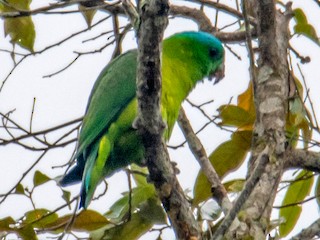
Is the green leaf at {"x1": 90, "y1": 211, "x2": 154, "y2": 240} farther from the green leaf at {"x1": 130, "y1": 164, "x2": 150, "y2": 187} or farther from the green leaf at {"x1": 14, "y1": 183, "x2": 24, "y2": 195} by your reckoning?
the green leaf at {"x1": 14, "y1": 183, "x2": 24, "y2": 195}

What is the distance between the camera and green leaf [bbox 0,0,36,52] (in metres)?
3.62

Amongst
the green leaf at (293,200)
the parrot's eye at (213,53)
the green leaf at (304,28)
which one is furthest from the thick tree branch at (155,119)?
the parrot's eye at (213,53)

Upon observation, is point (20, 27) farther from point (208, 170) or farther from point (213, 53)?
point (208, 170)

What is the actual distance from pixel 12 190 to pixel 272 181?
1.29 meters

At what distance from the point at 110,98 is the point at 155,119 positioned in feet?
4.10

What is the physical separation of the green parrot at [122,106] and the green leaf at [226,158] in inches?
12.7

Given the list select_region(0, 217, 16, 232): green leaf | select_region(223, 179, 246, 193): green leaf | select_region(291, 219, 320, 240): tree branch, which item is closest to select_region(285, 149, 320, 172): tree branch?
select_region(223, 179, 246, 193): green leaf

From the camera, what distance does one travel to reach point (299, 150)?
119 inches

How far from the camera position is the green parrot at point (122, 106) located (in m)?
3.50

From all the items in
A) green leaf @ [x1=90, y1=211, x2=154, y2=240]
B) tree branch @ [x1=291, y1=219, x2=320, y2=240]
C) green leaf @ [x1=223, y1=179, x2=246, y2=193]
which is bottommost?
tree branch @ [x1=291, y1=219, x2=320, y2=240]

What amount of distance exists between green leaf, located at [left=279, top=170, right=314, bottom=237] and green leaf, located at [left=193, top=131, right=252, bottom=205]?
26 centimetres

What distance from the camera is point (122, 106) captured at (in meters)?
3.68

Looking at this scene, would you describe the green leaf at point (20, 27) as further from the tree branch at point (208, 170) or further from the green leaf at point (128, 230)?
the green leaf at point (128, 230)

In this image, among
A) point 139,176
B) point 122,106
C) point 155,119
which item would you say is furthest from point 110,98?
point 155,119
